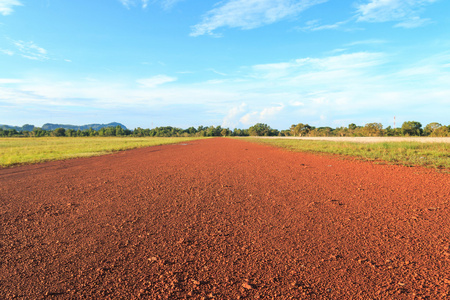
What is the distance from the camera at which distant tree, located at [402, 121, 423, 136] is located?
72812mm

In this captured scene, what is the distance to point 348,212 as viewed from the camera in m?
4.65

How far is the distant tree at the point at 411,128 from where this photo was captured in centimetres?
7281

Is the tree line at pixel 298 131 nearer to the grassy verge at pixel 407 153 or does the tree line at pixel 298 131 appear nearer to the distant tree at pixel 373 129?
the distant tree at pixel 373 129

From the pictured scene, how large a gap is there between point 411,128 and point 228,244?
93083 millimetres

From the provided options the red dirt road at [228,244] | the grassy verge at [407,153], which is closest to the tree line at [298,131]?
the grassy verge at [407,153]

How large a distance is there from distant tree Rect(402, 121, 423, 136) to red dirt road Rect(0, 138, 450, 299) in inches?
3303

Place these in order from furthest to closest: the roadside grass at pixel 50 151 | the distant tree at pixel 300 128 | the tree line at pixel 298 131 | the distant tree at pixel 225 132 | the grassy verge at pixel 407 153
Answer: the distant tree at pixel 225 132 < the distant tree at pixel 300 128 < the tree line at pixel 298 131 < the roadside grass at pixel 50 151 < the grassy verge at pixel 407 153

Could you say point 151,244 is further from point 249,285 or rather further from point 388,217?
point 388,217

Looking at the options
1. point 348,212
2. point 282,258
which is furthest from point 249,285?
point 348,212

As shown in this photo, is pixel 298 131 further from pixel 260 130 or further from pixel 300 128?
pixel 260 130

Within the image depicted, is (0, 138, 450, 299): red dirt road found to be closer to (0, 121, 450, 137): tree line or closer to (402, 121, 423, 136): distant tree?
(0, 121, 450, 137): tree line

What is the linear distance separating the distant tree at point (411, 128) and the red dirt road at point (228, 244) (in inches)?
3303

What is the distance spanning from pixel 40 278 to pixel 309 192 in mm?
5577

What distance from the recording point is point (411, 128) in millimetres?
75625
